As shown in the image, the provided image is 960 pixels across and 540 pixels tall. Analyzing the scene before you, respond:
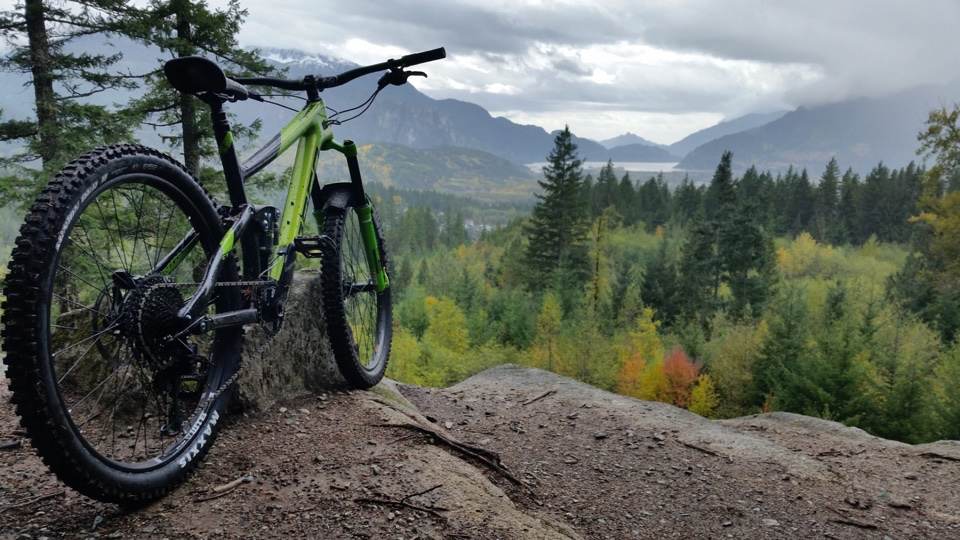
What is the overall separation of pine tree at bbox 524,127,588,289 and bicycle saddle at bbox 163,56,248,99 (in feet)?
126

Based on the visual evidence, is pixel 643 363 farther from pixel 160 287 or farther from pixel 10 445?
pixel 160 287

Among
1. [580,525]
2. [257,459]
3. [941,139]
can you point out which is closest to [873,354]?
[941,139]

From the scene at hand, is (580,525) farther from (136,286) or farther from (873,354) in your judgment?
(873,354)

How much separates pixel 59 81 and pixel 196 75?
520 inches

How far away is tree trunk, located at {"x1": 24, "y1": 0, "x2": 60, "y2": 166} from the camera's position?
42.0 feet

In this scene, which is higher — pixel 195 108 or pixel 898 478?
pixel 195 108

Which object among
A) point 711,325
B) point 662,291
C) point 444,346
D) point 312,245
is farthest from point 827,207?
point 312,245

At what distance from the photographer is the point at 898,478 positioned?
21.5ft

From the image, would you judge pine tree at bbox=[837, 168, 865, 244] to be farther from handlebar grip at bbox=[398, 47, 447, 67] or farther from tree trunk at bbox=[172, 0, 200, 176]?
handlebar grip at bbox=[398, 47, 447, 67]

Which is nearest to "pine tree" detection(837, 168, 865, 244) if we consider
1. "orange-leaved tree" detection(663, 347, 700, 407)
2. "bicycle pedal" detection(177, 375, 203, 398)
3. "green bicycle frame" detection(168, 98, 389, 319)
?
"orange-leaved tree" detection(663, 347, 700, 407)

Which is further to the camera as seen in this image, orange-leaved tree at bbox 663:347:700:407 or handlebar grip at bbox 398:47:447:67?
orange-leaved tree at bbox 663:347:700:407

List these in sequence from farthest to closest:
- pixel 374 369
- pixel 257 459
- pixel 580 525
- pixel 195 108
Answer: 1. pixel 195 108
2. pixel 374 369
3. pixel 580 525
4. pixel 257 459

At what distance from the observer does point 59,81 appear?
1330 cm

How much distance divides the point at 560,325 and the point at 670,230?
4660 cm
